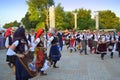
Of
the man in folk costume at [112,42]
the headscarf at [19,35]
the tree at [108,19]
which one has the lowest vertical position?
the man in folk costume at [112,42]

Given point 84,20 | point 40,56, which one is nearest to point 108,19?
point 84,20

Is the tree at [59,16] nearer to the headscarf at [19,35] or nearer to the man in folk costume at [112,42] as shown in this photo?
the man in folk costume at [112,42]

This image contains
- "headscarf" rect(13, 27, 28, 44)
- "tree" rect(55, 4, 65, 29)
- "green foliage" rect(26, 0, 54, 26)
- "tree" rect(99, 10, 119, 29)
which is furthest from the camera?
"tree" rect(99, 10, 119, 29)

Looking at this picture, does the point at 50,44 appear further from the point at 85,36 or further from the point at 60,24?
the point at 60,24

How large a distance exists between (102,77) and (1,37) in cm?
1677

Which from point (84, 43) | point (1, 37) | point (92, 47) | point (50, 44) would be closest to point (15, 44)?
point (50, 44)

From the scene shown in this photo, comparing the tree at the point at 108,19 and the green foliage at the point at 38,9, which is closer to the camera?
the green foliage at the point at 38,9

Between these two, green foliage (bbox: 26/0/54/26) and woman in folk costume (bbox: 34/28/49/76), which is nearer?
woman in folk costume (bbox: 34/28/49/76)

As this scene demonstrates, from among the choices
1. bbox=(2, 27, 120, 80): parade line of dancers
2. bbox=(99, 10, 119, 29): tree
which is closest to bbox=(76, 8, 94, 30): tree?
bbox=(99, 10, 119, 29): tree

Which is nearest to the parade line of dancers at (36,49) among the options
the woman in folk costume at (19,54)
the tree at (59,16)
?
the woman in folk costume at (19,54)

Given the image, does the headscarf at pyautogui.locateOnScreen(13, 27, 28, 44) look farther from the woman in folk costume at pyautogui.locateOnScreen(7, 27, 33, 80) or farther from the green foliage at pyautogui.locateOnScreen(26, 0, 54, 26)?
the green foliage at pyautogui.locateOnScreen(26, 0, 54, 26)

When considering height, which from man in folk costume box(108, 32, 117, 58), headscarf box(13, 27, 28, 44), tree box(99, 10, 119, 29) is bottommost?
man in folk costume box(108, 32, 117, 58)

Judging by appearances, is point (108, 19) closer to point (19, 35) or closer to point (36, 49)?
point (36, 49)

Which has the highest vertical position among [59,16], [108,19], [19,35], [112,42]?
[59,16]
